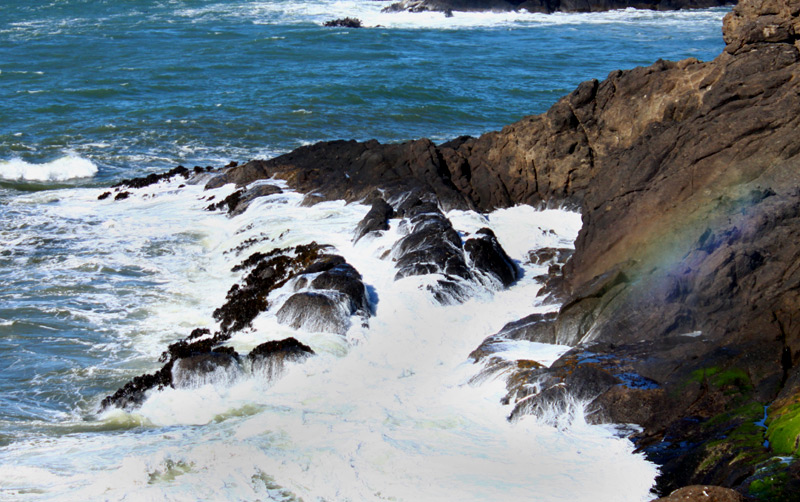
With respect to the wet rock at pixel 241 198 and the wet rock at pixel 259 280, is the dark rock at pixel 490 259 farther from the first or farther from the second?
the wet rock at pixel 241 198

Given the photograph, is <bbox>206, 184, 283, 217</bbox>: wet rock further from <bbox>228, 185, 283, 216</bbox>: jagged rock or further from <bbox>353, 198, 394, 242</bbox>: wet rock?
<bbox>353, 198, 394, 242</bbox>: wet rock

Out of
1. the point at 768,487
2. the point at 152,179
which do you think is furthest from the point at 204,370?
the point at 152,179

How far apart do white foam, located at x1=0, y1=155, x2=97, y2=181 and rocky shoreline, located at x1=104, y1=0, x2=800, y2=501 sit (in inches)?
486

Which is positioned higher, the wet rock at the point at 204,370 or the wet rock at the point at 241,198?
the wet rock at the point at 241,198

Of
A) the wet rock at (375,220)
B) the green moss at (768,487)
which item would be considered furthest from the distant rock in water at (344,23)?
the green moss at (768,487)

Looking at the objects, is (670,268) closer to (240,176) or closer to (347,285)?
(347,285)

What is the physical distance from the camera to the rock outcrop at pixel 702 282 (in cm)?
998

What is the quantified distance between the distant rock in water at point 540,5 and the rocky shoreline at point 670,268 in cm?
5426

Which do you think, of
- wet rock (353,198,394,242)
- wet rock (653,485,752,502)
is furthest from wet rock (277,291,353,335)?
wet rock (653,485,752,502)

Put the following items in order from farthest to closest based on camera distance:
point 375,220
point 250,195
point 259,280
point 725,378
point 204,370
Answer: point 250,195, point 375,220, point 259,280, point 204,370, point 725,378

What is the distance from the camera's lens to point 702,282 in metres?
12.2

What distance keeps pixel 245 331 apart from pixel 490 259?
217 inches

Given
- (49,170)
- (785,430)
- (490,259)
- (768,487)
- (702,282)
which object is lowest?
(49,170)

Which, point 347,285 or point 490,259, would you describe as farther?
point 490,259
